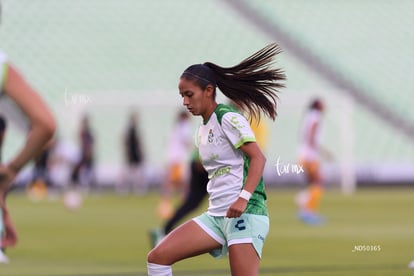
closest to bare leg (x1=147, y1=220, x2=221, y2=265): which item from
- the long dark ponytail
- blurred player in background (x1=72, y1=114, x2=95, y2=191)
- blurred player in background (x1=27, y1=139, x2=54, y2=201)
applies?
the long dark ponytail

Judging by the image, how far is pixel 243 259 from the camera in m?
7.98

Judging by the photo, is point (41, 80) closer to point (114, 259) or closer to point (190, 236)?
point (114, 259)

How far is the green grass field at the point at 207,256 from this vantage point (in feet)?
42.7

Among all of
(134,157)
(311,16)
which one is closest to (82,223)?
(134,157)

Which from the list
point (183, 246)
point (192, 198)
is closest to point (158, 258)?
point (183, 246)

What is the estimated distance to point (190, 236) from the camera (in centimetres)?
814

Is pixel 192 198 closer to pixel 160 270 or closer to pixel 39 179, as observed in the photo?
pixel 160 270

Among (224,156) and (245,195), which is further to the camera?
(224,156)

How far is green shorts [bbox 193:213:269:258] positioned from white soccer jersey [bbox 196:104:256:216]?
2.7 inches

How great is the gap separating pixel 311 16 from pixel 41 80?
930 centimetres

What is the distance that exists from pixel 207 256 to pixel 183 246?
268 inches

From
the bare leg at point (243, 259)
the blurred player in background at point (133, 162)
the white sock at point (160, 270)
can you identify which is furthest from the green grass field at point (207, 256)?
the blurred player in background at point (133, 162)

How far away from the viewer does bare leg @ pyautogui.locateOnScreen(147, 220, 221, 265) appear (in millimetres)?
8117

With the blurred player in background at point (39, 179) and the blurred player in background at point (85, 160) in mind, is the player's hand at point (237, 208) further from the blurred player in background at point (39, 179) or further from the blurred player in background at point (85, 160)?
the blurred player in background at point (39, 179)
